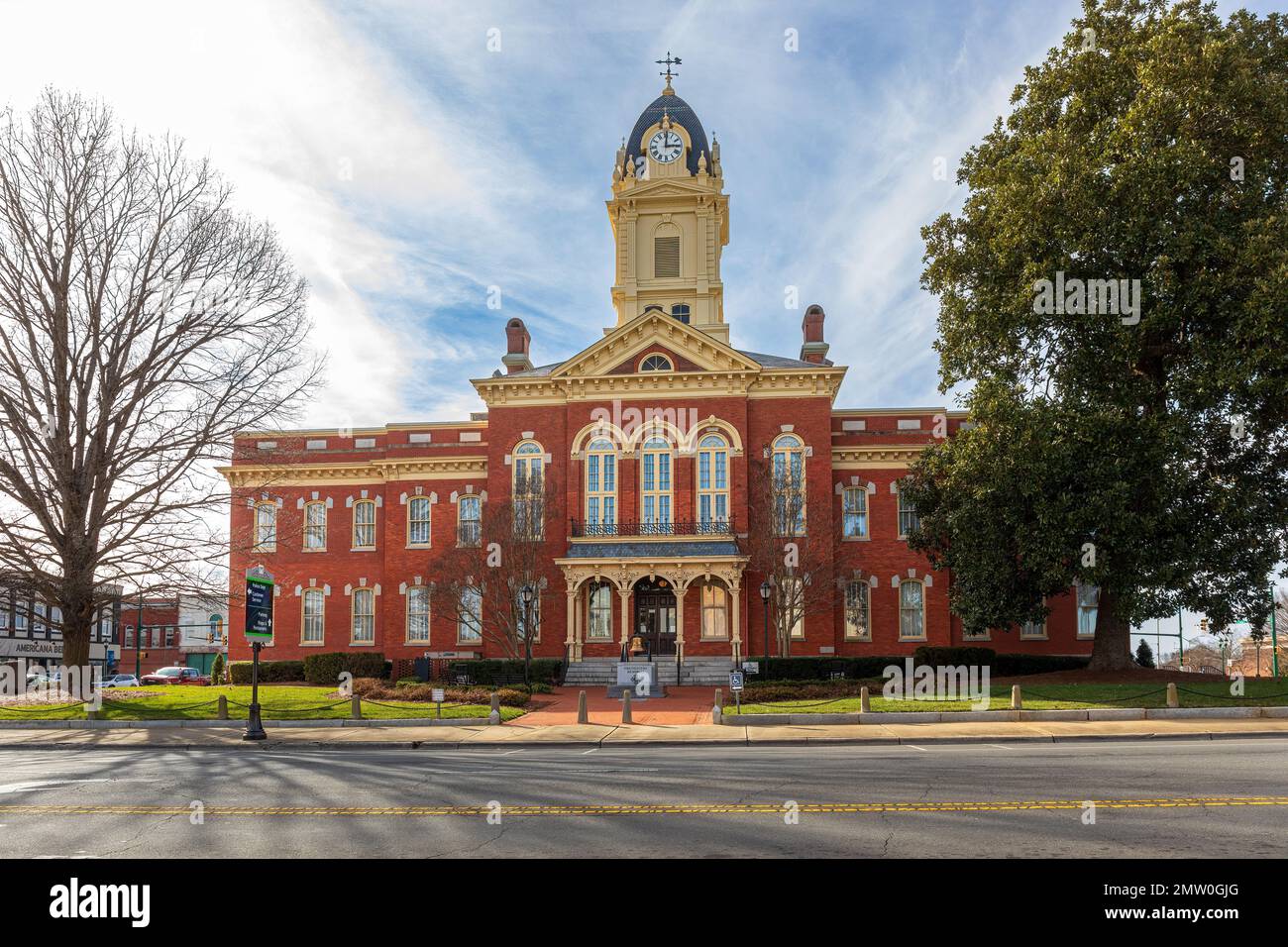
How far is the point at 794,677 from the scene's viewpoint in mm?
33656

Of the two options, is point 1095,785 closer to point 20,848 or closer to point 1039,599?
point 20,848

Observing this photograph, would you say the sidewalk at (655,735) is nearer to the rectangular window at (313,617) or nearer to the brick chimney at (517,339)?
the rectangular window at (313,617)

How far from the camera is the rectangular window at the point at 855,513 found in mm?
40406

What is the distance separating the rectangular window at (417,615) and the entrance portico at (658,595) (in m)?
7.61

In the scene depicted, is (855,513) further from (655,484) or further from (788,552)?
(655,484)

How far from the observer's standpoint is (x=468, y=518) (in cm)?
4266

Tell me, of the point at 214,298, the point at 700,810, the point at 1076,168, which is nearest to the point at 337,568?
the point at 214,298

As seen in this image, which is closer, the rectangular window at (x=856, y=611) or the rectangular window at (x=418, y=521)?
the rectangular window at (x=856, y=611)

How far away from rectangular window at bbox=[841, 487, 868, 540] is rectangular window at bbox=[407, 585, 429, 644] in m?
18.3

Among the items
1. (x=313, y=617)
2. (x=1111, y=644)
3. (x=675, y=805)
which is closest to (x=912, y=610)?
(x=1111, y=644)

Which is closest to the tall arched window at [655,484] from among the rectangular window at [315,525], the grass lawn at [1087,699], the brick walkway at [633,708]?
the brick walkway at [633,708]

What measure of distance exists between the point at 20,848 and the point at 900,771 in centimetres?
1036

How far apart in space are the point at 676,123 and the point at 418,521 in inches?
922

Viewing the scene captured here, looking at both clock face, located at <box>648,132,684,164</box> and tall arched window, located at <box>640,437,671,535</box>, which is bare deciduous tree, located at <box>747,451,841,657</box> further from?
clock face, located at <box>648,132,684,164</box>
